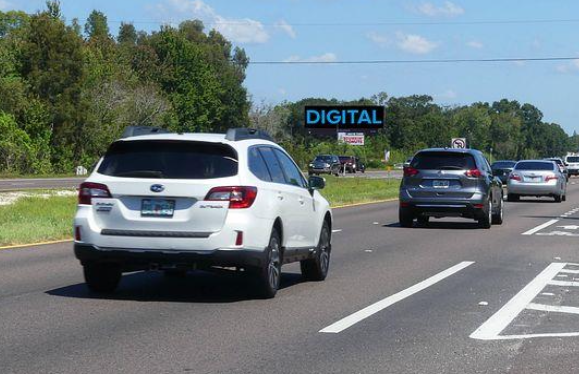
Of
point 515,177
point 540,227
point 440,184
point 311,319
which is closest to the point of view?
point 311,319

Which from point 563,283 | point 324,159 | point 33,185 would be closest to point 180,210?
point 563,283

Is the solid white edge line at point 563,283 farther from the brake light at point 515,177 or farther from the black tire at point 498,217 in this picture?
the brake light at point 515,177

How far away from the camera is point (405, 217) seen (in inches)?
1005

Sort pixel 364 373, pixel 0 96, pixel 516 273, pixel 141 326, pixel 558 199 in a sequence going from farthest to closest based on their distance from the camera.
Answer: pixel 0 96
pixel 558 199
pixel 516 273
pixel 141 326
pixel 364 373

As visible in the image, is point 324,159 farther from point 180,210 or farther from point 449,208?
point 180,210

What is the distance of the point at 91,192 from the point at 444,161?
47.5 feet

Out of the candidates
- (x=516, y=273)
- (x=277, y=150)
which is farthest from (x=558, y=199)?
(x=277, y=150)

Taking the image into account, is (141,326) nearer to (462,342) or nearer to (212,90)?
(462,342)

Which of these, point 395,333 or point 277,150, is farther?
point 277,150

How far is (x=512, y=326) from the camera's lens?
1034 centimetres

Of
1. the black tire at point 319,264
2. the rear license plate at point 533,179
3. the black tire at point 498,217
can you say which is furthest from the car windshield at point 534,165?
the black tire at point 319,264

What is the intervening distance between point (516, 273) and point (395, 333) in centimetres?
599

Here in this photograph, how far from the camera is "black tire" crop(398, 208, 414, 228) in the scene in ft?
83.3

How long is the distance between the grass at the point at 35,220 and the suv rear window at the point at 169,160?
7647 millimetres
